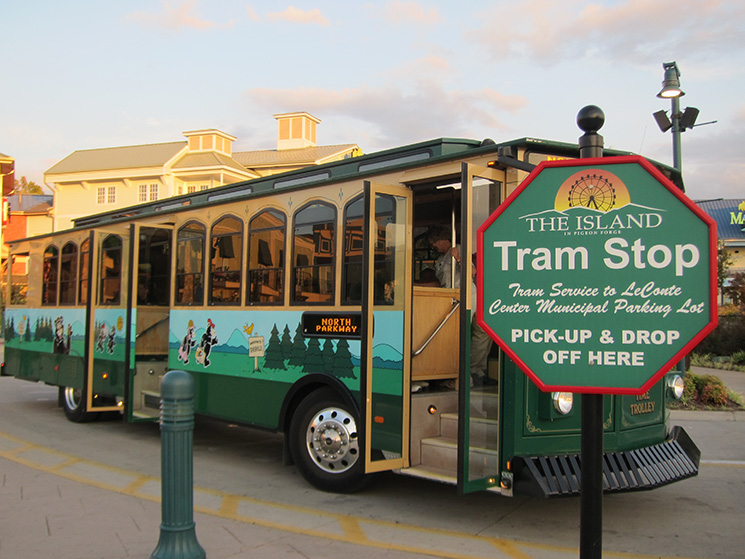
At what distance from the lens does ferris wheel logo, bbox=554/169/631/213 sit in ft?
9.43

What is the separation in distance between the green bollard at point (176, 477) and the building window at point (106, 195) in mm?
42314

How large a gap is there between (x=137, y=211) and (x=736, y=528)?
28.4ft

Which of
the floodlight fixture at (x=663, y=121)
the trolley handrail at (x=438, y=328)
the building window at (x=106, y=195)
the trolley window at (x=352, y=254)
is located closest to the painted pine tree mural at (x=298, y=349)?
the trolley window at (x=352, y=254)

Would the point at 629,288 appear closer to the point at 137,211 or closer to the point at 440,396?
the point at 440,396

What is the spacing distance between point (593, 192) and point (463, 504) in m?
4.00

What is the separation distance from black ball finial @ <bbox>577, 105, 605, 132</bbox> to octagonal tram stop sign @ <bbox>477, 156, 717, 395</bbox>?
0.29 meters

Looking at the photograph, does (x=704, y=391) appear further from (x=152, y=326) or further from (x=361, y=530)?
(x=152, y=326)

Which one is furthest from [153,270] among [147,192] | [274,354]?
[147,192]

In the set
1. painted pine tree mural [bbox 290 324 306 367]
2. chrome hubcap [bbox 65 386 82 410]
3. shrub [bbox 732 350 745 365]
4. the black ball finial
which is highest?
the black ball finial

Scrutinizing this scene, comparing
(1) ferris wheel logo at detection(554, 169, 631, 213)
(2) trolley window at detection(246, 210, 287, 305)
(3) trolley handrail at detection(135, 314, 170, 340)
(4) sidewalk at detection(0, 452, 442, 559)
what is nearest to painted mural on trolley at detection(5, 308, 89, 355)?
(3) trolley handrail at detection(135, 314, 170, 340)

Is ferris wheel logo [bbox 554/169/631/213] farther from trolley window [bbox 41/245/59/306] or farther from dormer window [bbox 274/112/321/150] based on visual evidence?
dormer window [bbox 274/112/321/150]

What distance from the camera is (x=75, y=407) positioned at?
10523 mm

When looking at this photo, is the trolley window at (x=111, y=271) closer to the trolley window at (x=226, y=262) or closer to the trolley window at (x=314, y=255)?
the trolley window at (x=226, y=262)

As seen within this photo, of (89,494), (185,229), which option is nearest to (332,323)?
(89,494)
